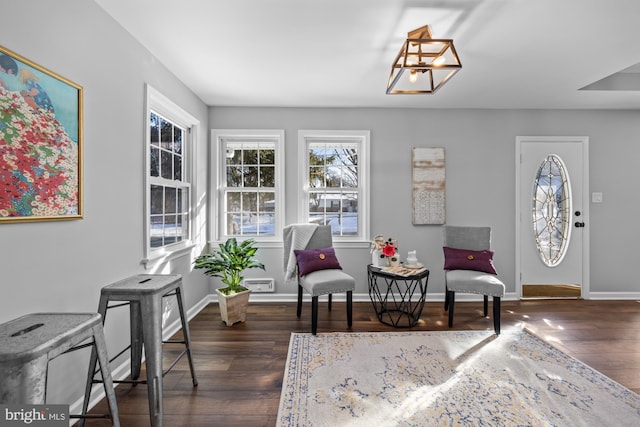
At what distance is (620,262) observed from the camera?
396cm

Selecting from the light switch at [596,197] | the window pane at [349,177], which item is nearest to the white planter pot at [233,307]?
the window pane at [349,177]

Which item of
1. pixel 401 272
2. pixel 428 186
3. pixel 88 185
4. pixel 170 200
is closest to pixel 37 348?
pixel 88 185

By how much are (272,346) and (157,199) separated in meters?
1.70

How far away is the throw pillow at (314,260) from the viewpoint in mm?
3244

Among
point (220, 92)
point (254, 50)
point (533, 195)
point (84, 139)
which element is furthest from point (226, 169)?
point (533, 195)

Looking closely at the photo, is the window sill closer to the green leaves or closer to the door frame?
the green leaves

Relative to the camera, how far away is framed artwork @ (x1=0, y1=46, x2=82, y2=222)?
1.38 meters

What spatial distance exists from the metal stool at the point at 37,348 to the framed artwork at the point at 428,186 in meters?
3.39

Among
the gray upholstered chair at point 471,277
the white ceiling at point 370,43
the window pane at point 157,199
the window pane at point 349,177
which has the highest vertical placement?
the white ceiling at point 370,43

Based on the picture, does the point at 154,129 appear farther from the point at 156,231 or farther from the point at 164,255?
the point at 164,255

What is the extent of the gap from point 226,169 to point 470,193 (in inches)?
124

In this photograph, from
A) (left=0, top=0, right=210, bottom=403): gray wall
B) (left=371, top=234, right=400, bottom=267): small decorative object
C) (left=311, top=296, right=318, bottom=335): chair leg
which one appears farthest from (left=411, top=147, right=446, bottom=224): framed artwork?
(left=0, top=0, right=210, bottom=403): gray wall

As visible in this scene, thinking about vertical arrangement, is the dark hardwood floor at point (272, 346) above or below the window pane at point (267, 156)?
below

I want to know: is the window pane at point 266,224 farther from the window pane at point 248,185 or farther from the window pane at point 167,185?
the window pane at point 167,185
